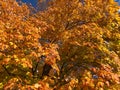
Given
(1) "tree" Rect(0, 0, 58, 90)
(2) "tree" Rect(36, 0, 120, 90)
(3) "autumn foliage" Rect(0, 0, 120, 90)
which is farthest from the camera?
(2) "tree" Rect(36, 0, 120, 90)

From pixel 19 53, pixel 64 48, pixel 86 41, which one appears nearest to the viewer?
pixel 19 53

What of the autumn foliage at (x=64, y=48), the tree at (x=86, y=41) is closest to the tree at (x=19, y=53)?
the autumn foliage at (x=64, y=48)

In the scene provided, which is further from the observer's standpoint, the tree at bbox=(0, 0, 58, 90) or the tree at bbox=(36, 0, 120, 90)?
the tree at bbox=(36, 0, 120, 90)

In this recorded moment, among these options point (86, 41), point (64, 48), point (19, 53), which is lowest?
point (64, 48)

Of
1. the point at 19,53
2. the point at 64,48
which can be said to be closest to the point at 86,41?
the point at 64,48

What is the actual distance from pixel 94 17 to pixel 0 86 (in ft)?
23.8

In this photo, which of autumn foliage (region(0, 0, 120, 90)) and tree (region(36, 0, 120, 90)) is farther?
tree (region(36, 0, 120, 90))

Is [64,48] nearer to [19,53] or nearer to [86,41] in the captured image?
[86,41]

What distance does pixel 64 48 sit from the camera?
46.4 feet

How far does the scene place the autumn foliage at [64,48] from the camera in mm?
11180

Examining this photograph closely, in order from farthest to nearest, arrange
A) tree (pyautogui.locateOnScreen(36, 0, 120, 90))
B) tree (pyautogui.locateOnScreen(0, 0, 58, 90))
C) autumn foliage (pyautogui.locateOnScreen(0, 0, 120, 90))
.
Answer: tree (pyautogui.locateOnScreen(36, 0, 120, 90)) → autumn foliage (pyautogui.locateOnScreen(0, 0, 120, 90)) → tree (pyautogui.locateOnScreen(0, 0, 58, 90))

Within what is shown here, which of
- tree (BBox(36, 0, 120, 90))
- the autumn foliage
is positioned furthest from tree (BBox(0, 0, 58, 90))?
tree (BBox(36, 0, 120, 90))

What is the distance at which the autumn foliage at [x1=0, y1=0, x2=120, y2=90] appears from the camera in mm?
11180

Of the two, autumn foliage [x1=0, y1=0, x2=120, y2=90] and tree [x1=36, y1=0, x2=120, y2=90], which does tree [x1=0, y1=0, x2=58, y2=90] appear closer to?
autumn foliage [x1=0, y1=0, x2=120, y2=90]
